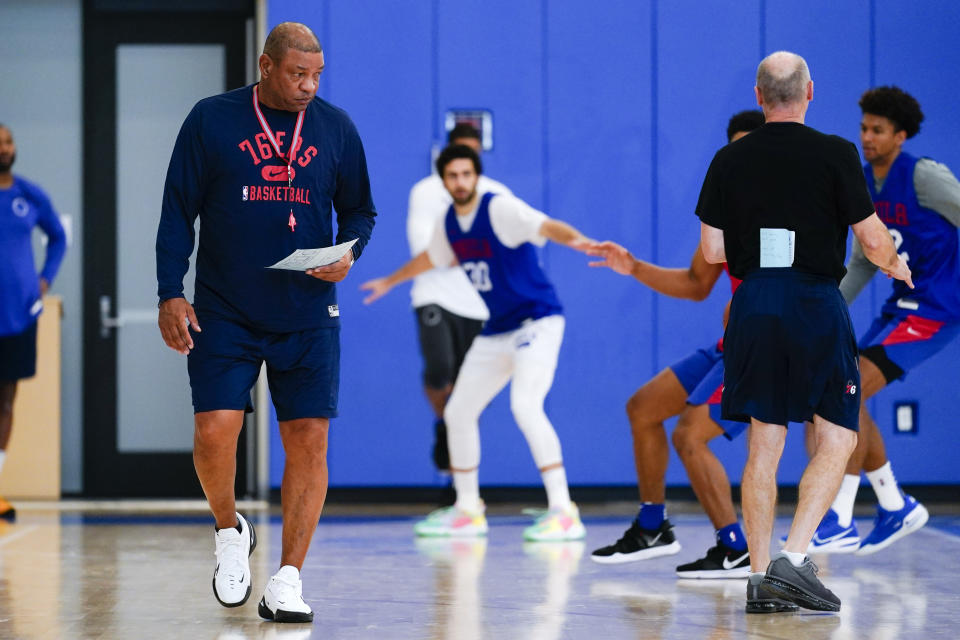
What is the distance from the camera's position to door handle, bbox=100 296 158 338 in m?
8.02

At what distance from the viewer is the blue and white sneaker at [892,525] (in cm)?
521

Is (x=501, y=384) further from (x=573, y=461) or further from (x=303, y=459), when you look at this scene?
(x=303, y=459)

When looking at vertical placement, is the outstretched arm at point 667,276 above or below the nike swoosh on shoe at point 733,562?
above

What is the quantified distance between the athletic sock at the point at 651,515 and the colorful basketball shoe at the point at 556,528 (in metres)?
0.96

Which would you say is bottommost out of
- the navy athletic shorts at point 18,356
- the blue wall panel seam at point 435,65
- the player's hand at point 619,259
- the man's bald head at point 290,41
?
the navy athletic shorts at point 18,356

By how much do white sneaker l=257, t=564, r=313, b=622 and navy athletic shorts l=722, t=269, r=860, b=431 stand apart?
55.5 inches

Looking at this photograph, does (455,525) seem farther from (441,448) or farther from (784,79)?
(784,79)

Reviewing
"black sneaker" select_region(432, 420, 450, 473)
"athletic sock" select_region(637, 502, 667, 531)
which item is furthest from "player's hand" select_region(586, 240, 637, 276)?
"black sneaker" select_region(432, 420, 450, 473)

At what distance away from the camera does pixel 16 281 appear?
6.76m

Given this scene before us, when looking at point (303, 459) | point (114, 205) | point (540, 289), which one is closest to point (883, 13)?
point (540, 289)

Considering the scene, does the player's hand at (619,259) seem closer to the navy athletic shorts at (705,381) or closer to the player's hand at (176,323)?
the navy athletic shorts at (705,381)

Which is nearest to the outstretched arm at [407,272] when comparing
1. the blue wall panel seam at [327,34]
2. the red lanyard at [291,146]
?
the blue wall panel seam at [327,34]

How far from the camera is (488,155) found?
764 cm

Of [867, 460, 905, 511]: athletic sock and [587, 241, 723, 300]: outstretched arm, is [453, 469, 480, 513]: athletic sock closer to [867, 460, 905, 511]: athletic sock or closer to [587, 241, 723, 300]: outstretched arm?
[867, 460, 905, 511]: athletic sock
